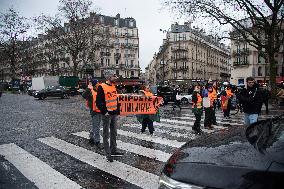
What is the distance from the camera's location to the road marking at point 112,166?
18.7 feet

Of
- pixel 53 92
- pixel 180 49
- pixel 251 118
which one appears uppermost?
pixel 180 49

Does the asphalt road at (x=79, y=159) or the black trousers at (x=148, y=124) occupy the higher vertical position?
the black trousers at (x=148, y=124)

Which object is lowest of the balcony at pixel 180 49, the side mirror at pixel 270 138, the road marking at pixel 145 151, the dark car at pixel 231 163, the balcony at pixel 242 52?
the road marking at pixel 145 151

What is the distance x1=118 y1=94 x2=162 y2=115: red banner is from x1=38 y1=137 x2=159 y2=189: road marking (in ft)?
10.1

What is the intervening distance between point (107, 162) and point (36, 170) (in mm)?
1440

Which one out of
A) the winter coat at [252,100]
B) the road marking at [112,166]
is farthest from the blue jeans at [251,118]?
the road marking at [112,166]

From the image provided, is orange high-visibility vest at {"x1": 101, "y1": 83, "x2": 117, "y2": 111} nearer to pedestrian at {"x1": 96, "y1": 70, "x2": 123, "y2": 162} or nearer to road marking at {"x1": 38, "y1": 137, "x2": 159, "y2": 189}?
pedestrian at {"x1": 96, "y1": 70, "x2": 123, "y2": 162}

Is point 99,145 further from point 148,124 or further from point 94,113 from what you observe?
point 148,124

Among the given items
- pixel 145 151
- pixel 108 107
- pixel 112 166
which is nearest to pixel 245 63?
pixel 145 151

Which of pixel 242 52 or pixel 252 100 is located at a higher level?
pixel 242 52

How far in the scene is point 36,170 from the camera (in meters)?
6.52

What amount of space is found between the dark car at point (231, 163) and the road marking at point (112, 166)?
2685mm

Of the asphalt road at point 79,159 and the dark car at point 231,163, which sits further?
the asphalt road at point 79,159

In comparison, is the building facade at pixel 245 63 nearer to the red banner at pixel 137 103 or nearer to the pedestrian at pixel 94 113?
the red banner at pixel 137 103
